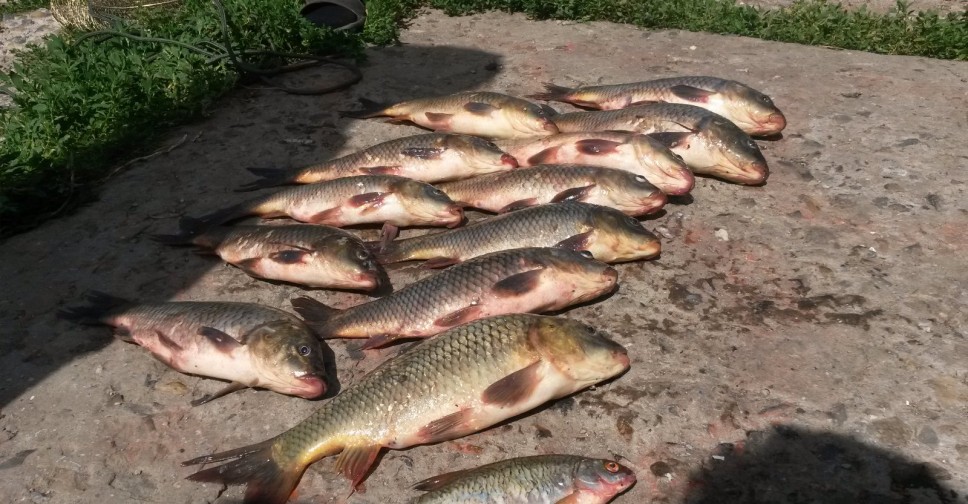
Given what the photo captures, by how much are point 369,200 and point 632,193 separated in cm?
154

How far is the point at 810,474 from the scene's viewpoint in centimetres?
294

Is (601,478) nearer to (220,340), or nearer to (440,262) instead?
(440,262)

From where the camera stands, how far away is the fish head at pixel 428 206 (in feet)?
14.7

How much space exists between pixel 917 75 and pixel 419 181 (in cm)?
424

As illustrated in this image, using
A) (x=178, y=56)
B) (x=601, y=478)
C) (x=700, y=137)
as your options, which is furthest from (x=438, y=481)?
(x=178, y=56)

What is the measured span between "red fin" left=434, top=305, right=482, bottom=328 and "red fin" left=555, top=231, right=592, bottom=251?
26.9 inches

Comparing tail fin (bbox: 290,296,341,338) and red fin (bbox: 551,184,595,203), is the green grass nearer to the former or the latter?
tail fin (bbox: 290,296,341,338)

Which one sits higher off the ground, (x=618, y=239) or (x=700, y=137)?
(x=700, y=137)

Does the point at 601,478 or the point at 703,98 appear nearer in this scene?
the point at 601,478

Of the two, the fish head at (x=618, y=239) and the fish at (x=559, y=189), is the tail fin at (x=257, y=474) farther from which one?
the fish at (x=559, y=189)

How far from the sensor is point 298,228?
422 cm

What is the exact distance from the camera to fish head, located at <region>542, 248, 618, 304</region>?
12.3 ft

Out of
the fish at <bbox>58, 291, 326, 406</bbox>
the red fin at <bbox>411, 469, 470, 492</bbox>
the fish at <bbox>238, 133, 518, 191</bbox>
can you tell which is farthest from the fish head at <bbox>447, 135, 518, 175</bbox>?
the red fin at <bbox>411, 469, 470, 492</bbox>

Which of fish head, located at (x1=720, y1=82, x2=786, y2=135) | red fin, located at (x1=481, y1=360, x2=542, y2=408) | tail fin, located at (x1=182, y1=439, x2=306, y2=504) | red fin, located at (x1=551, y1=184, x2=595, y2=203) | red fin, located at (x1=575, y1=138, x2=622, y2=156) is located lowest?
tail fin, located at (x1=182, y1=439, x2=306, y2=504)
